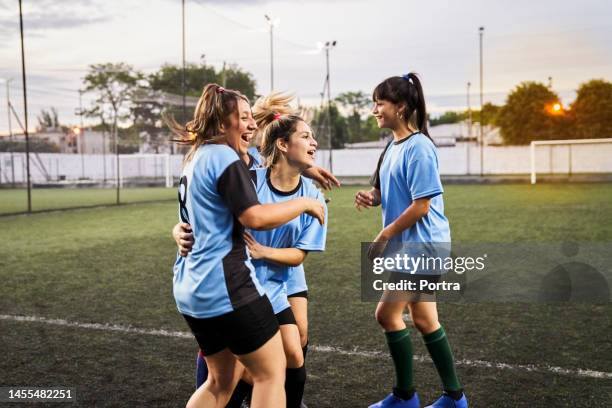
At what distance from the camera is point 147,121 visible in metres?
27.6

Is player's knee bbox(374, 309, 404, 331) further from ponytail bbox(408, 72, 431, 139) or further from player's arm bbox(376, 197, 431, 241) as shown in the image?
ponytail bbox(408, 72, 431, 139)

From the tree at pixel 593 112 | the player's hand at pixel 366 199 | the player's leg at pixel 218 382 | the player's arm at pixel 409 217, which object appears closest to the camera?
the player's leg at pixel 218 382

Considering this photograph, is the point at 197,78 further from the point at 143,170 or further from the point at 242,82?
the point at 143,170

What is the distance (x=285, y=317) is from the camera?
3164 millimetres

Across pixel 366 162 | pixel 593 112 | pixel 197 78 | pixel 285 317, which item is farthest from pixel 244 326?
pixel 593 112

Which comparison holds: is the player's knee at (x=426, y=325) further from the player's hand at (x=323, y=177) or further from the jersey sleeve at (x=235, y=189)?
the jersey sleeve at (x=235, y=189)

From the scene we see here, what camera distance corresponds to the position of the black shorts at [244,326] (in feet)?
8.05

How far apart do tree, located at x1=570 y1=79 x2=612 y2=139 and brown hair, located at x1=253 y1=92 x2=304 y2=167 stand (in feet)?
194

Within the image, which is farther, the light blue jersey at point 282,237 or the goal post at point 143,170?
the goal post at point 143,170

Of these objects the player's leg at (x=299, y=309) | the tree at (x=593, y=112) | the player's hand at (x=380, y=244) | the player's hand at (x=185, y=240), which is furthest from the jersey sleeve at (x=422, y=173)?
the tree at (x=593, y=112)

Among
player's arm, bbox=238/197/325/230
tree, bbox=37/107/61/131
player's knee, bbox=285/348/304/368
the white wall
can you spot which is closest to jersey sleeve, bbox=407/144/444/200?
player's arm, bbox=238/197/325/230

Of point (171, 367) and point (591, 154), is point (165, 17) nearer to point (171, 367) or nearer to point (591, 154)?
point (171, 367)

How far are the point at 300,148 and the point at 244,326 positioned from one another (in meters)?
1.21

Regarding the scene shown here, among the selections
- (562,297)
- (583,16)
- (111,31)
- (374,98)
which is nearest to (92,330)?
(374,98)
